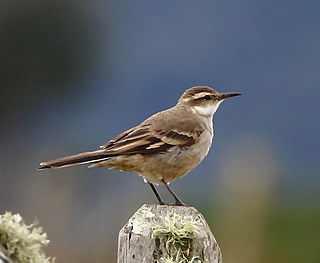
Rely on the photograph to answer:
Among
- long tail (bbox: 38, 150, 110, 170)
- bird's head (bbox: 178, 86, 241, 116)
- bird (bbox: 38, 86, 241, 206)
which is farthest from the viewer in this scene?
bird's head (bbox: 178, 86, 241, 116)

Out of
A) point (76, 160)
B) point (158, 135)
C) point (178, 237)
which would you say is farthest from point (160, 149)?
point (178, 237)

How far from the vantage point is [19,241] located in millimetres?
3256

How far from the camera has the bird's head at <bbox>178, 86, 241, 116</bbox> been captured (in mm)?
7852

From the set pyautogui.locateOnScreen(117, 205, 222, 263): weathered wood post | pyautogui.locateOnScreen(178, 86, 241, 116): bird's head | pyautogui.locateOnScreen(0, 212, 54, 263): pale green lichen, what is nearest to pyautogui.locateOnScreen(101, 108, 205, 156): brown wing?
pyautogui.locateOnScreen(178, 86, 241, 116): bird's head

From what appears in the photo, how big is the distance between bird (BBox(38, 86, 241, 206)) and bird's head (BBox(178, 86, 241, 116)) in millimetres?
220

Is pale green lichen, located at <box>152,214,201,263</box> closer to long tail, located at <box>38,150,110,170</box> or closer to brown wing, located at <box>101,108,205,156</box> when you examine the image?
long tail, located at <box>38,150,110,170</box>

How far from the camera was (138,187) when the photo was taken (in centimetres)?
1137

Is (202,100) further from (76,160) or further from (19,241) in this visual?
(19,241)

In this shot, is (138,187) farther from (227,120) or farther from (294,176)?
(227,120)

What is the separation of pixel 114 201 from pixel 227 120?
2936 centimetres

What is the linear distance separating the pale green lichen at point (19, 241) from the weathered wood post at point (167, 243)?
0.81 metres

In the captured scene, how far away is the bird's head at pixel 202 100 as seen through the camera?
→ 7.85m

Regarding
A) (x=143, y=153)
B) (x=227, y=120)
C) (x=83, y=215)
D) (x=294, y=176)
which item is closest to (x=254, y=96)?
(x=227, y=120)

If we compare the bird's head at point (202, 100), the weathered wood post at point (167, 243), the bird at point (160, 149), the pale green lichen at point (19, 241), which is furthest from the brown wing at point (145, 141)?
the pale green lichen at point (19, 241)
